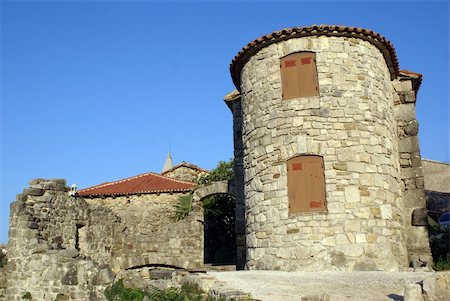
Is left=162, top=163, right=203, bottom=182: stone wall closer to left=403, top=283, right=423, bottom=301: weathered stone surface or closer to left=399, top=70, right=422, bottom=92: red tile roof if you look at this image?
left=399, top=70, right=422, bottom=92: red tile roof

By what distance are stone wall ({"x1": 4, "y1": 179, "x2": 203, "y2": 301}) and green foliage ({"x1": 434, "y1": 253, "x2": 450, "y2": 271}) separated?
749 cm

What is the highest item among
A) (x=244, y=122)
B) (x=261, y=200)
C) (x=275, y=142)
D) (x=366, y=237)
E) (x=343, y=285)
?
(x=244, y=122)

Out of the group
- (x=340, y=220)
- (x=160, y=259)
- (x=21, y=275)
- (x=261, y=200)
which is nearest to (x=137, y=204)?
(x=160, y=259)

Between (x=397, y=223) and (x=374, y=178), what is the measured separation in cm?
127

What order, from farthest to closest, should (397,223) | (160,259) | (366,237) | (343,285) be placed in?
(160,259)
(397,223)
(366,237)
(343,285)

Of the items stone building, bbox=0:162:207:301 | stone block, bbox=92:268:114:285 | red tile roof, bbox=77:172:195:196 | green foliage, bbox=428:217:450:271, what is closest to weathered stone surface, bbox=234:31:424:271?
green foliage, bbox=428:217:450:271

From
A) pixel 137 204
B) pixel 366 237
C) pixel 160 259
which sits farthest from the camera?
pixel 137 204

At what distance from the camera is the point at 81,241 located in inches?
545

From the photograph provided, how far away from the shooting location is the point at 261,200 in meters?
Result: 10.4

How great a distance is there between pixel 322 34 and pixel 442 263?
620cm

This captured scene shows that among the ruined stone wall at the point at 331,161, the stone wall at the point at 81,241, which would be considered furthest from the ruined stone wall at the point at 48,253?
the ruined stone wall at the point at 331,161

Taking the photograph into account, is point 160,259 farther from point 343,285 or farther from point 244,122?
point 343,285

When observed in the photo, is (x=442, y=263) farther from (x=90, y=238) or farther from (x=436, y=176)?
(x=436, y=176)

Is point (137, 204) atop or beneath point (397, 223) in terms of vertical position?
atop
